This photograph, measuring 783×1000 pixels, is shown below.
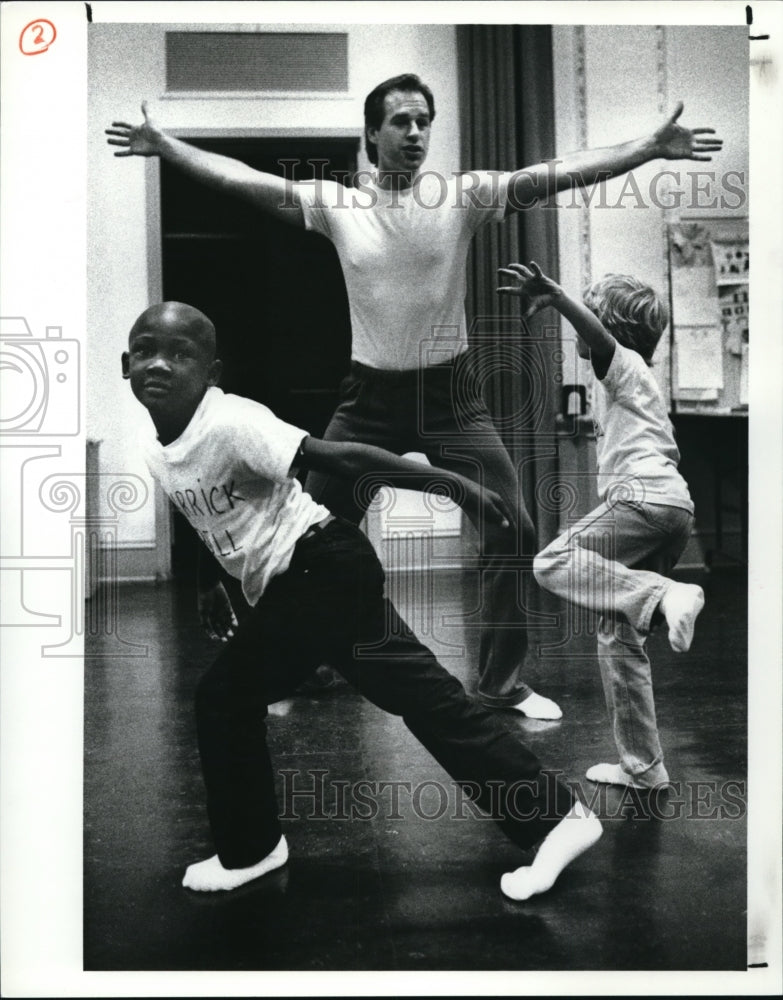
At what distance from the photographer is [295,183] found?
277 centimetres

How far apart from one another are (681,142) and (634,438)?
27.9 inches

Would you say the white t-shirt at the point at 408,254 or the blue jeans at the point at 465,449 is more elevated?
the white t-shirt at the point at 408,254

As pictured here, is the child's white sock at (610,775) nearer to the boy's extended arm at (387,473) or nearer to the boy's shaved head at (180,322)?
the boy's extended arm at (387,473)

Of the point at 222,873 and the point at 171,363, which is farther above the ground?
the point at 171,363

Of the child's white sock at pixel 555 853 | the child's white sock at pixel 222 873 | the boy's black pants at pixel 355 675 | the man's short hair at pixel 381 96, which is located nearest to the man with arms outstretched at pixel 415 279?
the man's short hair at pixel 381 96

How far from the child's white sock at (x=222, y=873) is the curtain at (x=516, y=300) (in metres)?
1.02

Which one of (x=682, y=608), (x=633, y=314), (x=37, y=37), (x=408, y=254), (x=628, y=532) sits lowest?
(x=682, y=608)

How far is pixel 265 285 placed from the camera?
2785 millimetres

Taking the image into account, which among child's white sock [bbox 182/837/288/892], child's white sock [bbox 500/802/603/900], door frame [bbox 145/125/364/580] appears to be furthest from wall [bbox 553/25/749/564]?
child's white sock [bbox 182/837/288/892]

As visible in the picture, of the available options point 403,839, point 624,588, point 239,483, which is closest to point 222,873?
point 403,839

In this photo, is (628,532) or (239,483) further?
(628,532)

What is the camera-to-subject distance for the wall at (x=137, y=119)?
9.05 ft

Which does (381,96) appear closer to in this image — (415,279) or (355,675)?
(415,279)

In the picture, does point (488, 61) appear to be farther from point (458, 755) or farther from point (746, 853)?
point (746, 853)
